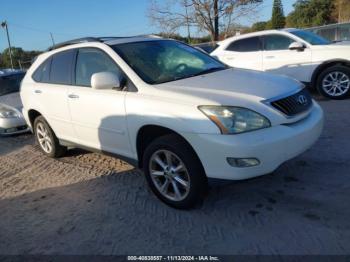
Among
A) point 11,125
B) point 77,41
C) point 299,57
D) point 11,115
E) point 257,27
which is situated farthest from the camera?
point 257,27

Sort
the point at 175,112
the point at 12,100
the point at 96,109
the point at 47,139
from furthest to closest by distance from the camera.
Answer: the point at 12,100, the point at 47,139, the point at 96,109, the point at 175,112

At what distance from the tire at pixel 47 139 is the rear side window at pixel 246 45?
548cm

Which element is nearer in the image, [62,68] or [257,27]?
[62,68]

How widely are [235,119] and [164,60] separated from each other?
1541mm

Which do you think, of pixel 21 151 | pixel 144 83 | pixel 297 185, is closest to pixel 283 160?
pixel 297 185

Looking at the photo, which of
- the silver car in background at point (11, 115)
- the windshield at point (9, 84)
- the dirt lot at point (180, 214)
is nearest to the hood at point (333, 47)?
the dirt lot at point (180, 214)

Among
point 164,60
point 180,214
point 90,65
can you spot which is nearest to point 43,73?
point 90,65

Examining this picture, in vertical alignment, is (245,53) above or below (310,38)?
below

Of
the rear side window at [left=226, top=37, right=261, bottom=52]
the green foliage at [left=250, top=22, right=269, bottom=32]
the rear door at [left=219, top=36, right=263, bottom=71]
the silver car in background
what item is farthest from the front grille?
the green foliage at [left=250, top=22, right=269, bottom=32]

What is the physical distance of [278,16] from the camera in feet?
178

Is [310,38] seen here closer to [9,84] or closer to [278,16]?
[9,84]

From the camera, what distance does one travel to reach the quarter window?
350 inches

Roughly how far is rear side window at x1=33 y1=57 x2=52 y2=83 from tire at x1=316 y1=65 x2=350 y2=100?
5.81 m

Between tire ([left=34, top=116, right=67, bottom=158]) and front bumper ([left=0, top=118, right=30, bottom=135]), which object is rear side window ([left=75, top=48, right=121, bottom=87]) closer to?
tire ([left=34, top=116, right=67, bottom=158])
